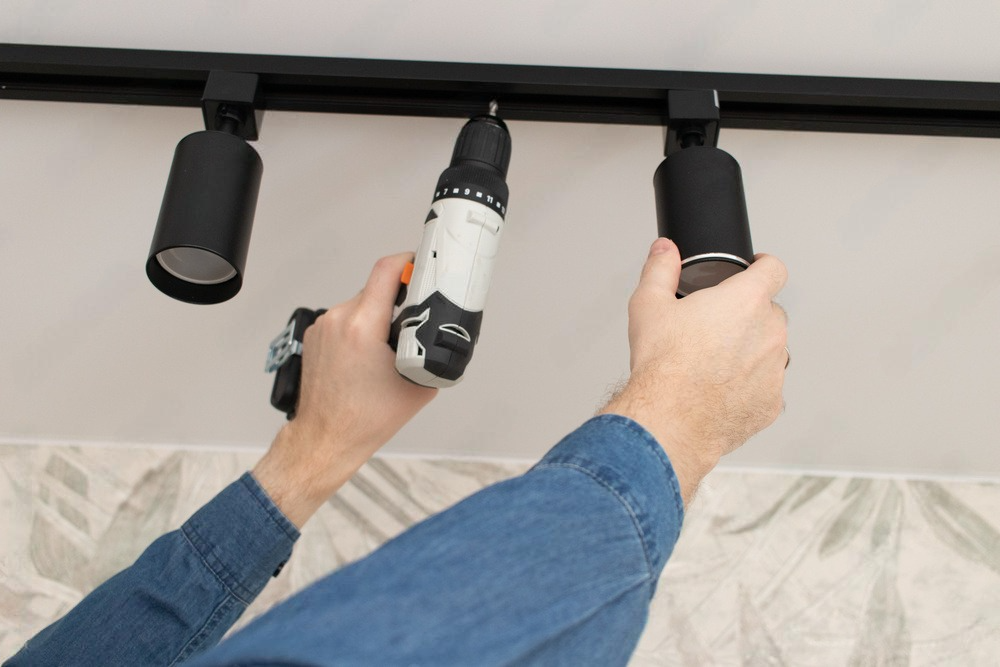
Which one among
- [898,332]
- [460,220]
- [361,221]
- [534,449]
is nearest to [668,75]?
[460,220]

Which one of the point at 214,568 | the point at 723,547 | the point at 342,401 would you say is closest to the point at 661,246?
the point at 342,401

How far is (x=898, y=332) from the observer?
810 mm

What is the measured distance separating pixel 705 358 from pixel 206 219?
343 millimetres

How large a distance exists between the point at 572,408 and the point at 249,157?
506mm

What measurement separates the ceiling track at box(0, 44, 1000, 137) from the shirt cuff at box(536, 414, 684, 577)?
0.97 feet

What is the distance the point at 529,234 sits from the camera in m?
0.73

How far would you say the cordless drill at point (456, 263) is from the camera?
515mm

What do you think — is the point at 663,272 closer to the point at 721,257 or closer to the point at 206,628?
the point at 721,257

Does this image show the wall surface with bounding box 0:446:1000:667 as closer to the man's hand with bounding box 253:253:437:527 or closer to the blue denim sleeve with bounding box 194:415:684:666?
the man's hand with bounding box 253:253:437:527

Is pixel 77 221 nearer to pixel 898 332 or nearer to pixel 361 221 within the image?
pixel 361 221

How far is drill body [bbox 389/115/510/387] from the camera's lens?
51 centimetres

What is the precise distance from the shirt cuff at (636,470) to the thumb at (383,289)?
22 centimetres

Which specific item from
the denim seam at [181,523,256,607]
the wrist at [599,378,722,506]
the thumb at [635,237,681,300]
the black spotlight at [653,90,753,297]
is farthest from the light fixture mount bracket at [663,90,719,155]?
the denim seam at [181,523,256,607]

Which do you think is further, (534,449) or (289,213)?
(534,449)
